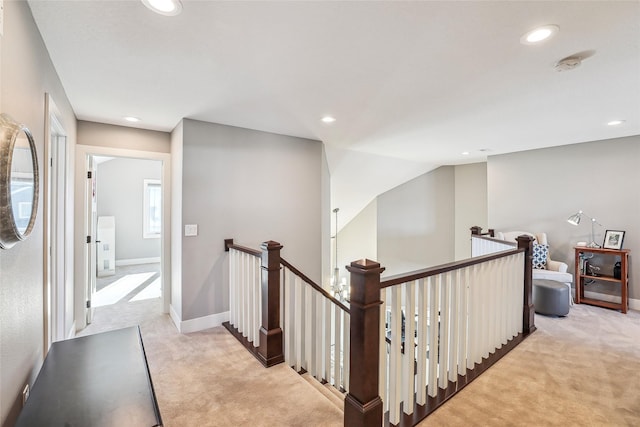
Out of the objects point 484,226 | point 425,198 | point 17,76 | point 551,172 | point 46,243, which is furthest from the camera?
point 425,198

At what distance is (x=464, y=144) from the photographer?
4.57 m

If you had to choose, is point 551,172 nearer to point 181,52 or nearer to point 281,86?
point 281,86

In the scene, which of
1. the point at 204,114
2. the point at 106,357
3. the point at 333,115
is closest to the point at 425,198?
the point at 333,115

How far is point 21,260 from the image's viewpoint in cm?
140

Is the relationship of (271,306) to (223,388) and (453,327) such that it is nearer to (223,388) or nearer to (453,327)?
(223,388)

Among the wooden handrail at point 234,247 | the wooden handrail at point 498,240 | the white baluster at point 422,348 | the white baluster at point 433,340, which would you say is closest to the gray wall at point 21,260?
the wooden handrail at point 234,247

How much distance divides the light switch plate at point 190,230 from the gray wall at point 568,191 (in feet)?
17.1

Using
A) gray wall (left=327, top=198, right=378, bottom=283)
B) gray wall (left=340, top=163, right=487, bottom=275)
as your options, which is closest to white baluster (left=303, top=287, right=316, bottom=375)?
gray wall (left=327, top=198, right=378, bottom=283)

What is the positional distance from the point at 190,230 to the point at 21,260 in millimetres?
1882

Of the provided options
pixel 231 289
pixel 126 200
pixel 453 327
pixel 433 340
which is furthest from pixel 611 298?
pixel 126 200

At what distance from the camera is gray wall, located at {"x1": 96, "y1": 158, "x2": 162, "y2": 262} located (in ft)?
21.9

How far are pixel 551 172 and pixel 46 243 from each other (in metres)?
6.36

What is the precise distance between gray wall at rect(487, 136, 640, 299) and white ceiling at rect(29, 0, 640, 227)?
81cm

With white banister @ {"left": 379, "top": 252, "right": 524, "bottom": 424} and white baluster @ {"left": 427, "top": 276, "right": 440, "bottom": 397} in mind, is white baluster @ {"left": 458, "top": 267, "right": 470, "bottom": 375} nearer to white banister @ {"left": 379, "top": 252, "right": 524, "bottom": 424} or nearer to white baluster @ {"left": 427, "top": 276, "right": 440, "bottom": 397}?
white banister @ {"left": 379, "top": 252, "right": 524, "bottom": 424}
